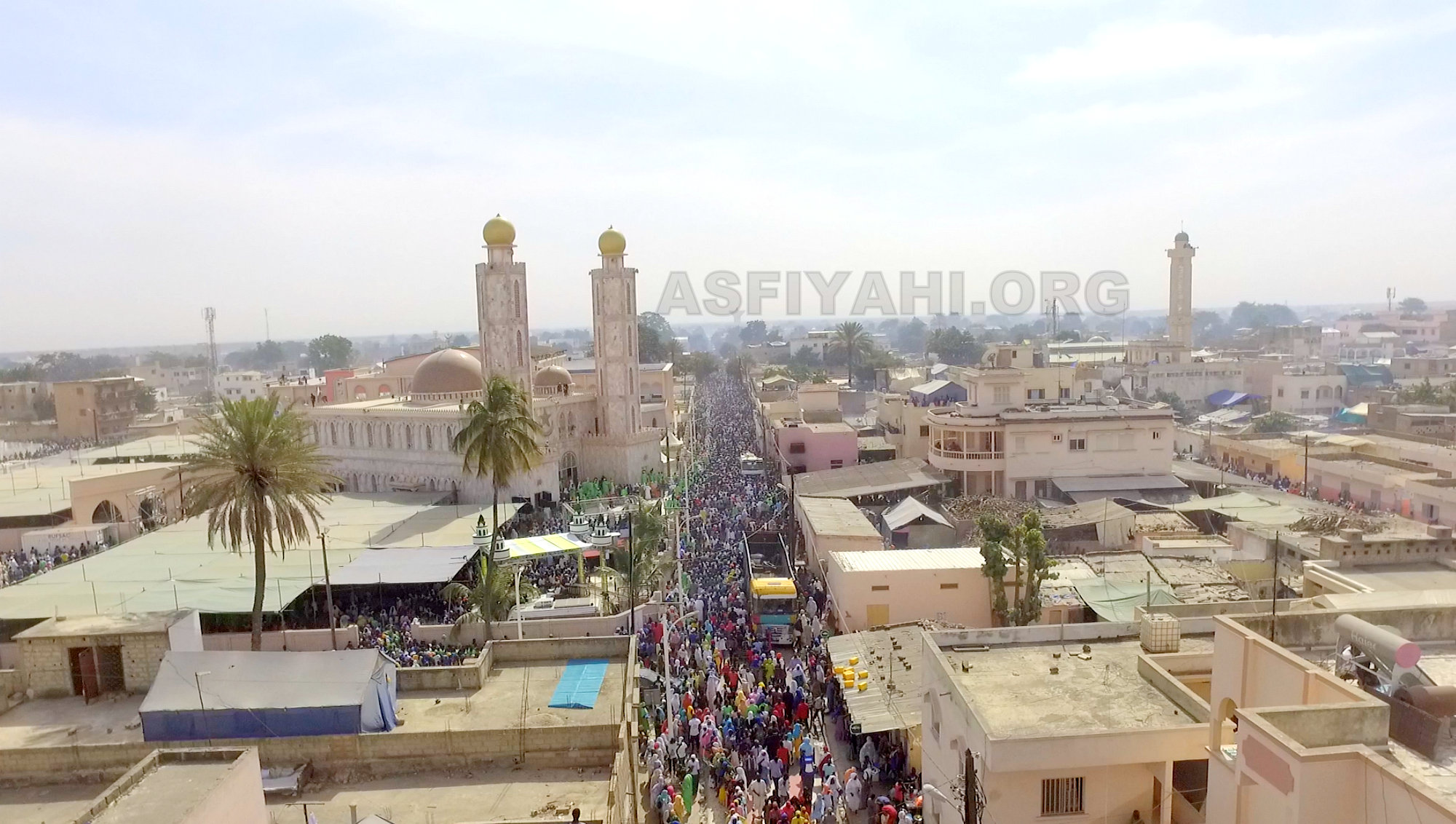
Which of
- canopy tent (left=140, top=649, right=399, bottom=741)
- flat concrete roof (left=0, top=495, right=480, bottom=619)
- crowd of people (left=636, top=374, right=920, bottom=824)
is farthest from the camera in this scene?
flat concrete roof (left=0, top=495, right=480, bottom=619)

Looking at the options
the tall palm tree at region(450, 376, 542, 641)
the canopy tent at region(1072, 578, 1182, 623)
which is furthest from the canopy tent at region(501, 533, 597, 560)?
the canopy tent at region(1072, 578, 1182, 623)

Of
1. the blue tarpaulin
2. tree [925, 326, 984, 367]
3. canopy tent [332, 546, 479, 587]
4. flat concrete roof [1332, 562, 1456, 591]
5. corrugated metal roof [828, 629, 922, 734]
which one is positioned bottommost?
corrugated metal roof [828, 629, 922, 734]

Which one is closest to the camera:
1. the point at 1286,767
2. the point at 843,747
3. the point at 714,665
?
the point at 1286,767

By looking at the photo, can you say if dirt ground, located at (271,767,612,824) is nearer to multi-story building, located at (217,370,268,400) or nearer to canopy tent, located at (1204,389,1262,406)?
canopy tent, located at (1204,389,1262,406)

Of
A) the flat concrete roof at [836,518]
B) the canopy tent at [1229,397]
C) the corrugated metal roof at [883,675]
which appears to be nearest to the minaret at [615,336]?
the flat concrete roof at [836,518]

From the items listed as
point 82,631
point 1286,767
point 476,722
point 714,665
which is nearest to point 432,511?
point 714,665

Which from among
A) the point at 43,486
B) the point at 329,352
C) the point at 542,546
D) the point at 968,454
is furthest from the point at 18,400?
the point at 968,454

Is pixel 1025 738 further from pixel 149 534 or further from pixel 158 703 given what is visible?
pixel 149 534
